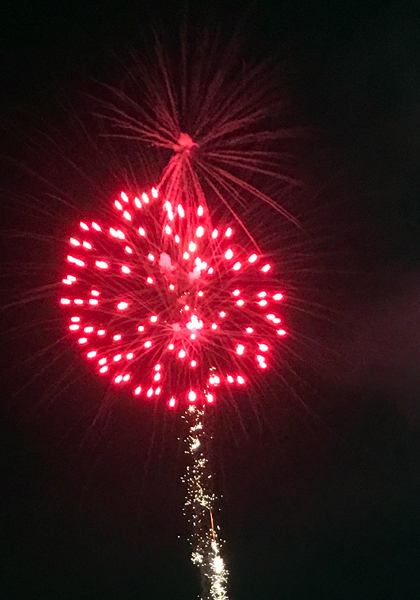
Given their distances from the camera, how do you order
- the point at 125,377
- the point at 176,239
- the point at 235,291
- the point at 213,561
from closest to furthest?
the point at 176,239 < the point at 235,291 < the point at 125,377 < the point at 213,561

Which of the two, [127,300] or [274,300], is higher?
[274,300]

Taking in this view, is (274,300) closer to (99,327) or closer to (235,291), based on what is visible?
(235,291)

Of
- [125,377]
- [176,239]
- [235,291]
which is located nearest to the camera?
[176,239]

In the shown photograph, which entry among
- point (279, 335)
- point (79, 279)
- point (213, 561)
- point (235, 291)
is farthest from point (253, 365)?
point (213, 561)

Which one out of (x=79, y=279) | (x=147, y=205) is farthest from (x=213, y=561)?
(x=147, y=205)

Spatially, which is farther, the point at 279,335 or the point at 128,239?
the point at 279,335

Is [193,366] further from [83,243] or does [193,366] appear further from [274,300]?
[83,243]

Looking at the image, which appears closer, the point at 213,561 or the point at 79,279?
the point at 79,279

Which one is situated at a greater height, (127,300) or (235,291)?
(235,291)

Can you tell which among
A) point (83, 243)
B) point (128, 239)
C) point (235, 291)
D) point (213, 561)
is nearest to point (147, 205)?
point (128, 239)
